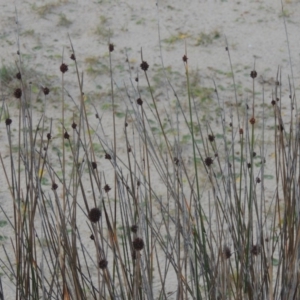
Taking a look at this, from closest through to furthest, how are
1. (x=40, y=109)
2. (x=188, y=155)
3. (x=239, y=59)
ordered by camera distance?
(x=188, y=155) < (x=40, y=109) < (x=239, y=59)

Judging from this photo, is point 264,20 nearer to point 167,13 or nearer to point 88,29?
point 167,13

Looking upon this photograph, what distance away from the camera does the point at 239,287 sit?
73.7 inches

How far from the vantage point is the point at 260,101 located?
4602 mm

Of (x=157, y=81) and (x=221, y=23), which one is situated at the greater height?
(x=221, y=23)

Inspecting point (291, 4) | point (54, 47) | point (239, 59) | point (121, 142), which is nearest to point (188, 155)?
point (121, 142)

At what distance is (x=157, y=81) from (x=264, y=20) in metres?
1.20

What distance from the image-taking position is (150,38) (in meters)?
5.36

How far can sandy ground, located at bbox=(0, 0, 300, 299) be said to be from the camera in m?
4.87


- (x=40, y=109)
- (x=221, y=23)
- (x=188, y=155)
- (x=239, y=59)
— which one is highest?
(x=221, y=23)

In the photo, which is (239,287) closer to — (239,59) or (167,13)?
(239,59)

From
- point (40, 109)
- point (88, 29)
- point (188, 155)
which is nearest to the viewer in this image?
point (188, 155)

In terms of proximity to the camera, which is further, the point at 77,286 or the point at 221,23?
the point at 221,23

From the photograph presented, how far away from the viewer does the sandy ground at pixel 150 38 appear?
487cm

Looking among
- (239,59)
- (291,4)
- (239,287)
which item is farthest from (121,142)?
(239,287)
